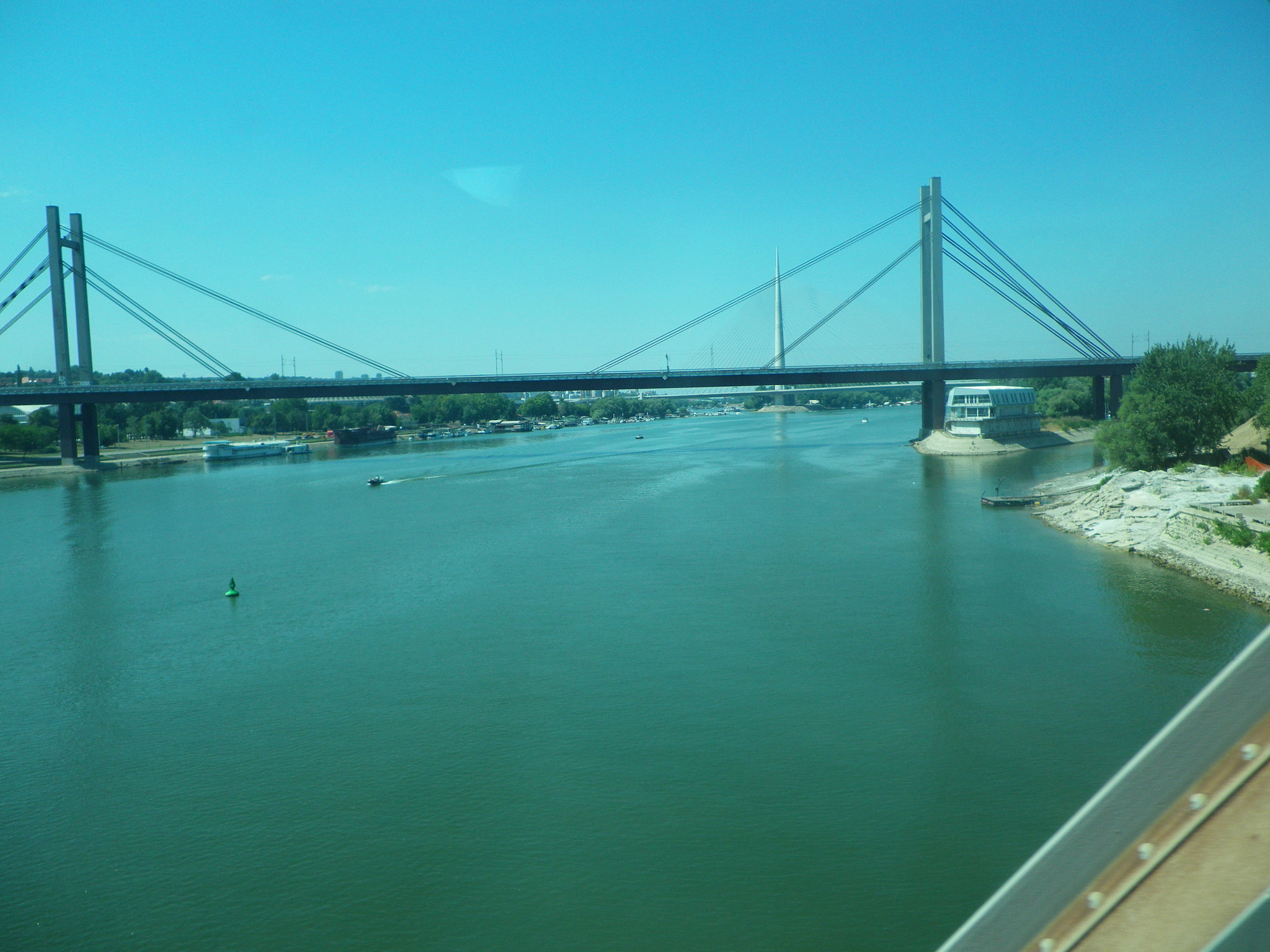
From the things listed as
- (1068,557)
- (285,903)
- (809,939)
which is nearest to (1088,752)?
(809,939)

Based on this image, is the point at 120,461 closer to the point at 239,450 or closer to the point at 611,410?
the point at 239,450

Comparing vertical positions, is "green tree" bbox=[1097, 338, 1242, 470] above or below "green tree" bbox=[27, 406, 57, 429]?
below

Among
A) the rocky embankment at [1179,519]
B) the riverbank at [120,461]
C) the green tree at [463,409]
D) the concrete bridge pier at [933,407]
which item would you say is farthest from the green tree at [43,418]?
the rocky embankment at [1179,519]

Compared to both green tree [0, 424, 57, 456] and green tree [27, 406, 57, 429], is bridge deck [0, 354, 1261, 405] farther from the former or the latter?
green tree [27, 406, 57, 429]

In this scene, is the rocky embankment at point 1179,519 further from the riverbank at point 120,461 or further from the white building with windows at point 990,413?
the riverbank at point 120,461

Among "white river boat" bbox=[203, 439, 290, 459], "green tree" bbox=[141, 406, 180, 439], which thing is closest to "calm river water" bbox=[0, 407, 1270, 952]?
"white river boat" bbox=[203, 439, 290, 459]

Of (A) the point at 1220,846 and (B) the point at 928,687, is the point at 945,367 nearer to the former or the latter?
(B) the point at 928,687
